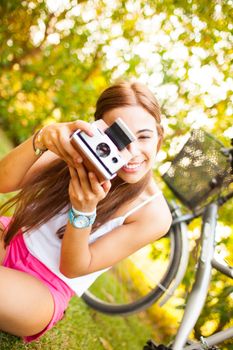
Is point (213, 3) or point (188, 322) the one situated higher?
point (213, 3)

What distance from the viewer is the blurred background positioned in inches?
102

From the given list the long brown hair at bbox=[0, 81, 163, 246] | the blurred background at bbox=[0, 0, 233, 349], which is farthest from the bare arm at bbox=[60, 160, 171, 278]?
the blurred background at bbox=[0, 0, 233, 349]

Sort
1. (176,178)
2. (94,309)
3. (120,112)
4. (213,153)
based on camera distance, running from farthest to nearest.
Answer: (94,309)
(176,178)
(213,153)
(120,112)

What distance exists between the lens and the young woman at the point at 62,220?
1391 millimetres

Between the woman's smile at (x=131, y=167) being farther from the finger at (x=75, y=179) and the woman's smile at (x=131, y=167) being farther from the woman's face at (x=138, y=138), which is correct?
the finger at (x=75, y=179)

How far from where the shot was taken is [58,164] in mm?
1754

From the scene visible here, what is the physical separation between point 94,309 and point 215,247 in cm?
101

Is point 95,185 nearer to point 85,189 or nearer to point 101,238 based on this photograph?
point 85,189

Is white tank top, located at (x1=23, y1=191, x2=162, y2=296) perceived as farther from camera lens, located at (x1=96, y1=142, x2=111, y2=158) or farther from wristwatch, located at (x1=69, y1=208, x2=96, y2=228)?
camera lens, located at (x1=96, y1=142, x2=111, y2=158)

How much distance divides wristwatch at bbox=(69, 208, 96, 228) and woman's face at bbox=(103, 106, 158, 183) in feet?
0.95

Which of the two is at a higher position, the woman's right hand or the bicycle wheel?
the woman's right hand

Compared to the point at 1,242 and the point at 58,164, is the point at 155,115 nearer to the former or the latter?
the point at 58,164

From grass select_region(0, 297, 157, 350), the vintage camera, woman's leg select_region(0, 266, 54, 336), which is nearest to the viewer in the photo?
the vintage camera

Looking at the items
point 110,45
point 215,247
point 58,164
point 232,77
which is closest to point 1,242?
point 58,164
